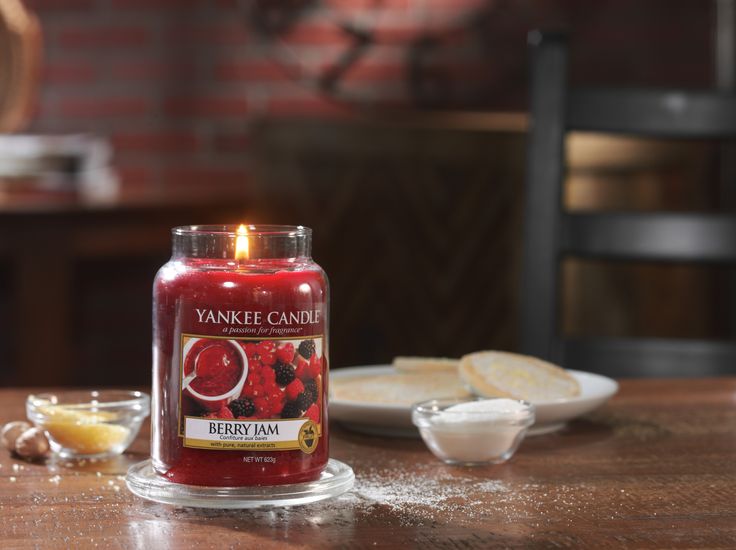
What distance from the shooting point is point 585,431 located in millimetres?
939

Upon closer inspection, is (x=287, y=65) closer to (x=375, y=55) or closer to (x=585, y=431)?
(x=375, y=55)

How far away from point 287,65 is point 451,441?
8.42 feet

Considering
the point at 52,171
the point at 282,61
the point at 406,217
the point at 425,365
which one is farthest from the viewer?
the point at 282,61

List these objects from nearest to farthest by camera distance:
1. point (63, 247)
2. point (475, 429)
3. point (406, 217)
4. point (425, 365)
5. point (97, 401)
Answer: point (475, 429) → point (97, 401) → point (425, 365) → point (63, 247) → point (406, 217)

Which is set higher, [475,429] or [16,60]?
[16,60]

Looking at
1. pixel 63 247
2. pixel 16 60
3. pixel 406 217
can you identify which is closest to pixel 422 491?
pixel 63 247

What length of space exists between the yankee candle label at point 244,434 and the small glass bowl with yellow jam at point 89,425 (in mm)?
158

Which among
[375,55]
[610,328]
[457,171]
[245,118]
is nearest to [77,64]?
[245,118]

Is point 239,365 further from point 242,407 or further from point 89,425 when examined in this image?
point 89,425

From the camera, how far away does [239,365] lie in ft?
2.23

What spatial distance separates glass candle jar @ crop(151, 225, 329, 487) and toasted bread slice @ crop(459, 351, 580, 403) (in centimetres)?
21

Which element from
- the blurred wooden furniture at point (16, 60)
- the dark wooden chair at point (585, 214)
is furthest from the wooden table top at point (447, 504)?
the blurred wooden furniture at point (16, 60)

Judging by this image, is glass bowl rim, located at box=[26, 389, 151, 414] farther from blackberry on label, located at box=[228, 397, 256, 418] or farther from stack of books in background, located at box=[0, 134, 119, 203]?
stack of books in background, located at box=[0, 134, 119, 203]

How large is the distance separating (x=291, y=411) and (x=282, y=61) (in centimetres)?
267
